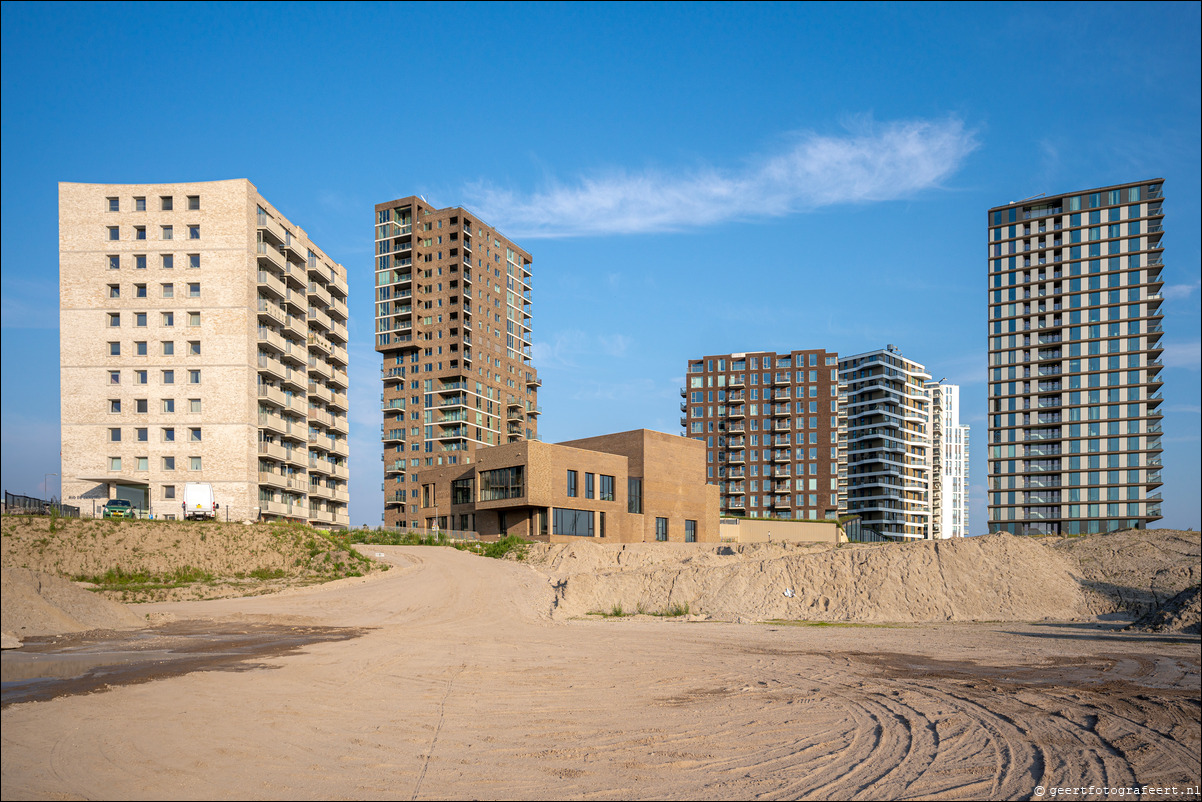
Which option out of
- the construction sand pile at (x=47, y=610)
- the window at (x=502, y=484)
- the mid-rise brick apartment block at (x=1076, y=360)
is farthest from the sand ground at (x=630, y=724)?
the mid-rise brick apartment block at (x=1076, y=360)

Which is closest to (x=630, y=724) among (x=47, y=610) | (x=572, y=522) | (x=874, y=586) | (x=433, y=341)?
(x=47, y=610)

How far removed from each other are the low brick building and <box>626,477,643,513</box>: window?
0.37 ft

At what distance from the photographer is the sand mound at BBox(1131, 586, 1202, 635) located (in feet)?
85.1

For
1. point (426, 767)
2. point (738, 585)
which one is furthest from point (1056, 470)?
point (426, 767)

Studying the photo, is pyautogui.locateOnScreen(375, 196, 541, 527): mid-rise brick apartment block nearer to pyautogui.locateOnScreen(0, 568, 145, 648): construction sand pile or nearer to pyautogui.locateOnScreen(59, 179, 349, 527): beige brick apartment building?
pyautogui.locateOnScreen(59, 179, 349, 527): beige brick apartment building

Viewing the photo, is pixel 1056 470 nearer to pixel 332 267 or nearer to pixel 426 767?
pixel 332 267

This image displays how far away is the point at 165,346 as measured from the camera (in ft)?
220

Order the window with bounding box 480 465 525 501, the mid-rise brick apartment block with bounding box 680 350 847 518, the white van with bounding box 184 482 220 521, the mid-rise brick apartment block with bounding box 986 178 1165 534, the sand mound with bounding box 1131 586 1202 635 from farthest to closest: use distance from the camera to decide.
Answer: the mid-rise brick apartment block with bounding box 680 350 847 518 < the mid-rise brick apartment block with bounding box 986 178 1165 534 < the window with bounding box 480 465 525 501 < the white van with bounding box 184 482 220 521 < the sand mound with bounding box 1131 586 1202 635

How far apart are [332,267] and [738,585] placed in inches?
2729

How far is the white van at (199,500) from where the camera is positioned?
200 feet

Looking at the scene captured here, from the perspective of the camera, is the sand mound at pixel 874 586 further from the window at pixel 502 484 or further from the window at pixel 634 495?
the window at pixel 634 495

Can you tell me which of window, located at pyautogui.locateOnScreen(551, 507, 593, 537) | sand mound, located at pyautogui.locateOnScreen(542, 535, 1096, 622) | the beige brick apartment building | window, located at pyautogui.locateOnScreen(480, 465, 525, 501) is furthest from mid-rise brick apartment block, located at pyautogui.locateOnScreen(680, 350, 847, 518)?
sand mound, located at pyautogui.locateOnScreen(542, 535, 1096, 622)

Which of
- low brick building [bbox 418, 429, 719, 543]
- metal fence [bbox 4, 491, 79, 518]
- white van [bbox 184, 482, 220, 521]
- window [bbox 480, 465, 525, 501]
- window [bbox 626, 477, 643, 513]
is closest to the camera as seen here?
metal fence [bbox 4, 491, 79, 518]

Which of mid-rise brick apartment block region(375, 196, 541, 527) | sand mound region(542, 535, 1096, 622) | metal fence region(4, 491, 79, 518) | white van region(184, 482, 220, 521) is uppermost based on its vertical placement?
mid-rise brick apartment block region(375, 196, 541, 527)
